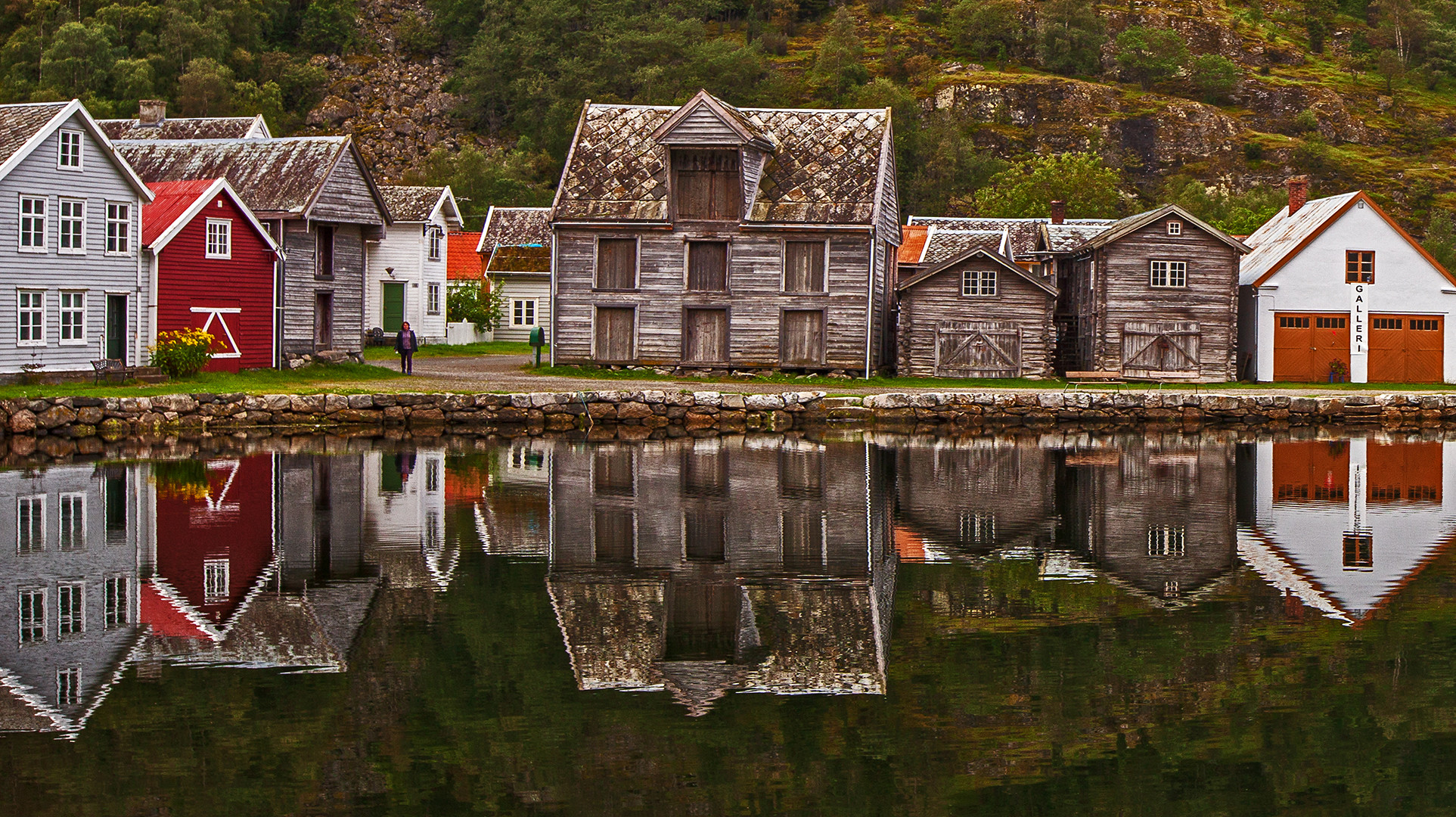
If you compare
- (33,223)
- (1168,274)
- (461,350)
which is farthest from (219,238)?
(1168,274)

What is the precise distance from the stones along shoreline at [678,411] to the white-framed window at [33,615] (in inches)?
791

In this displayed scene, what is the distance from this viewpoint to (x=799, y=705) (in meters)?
11.1

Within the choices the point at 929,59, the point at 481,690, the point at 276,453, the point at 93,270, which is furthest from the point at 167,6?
the point at 481,690

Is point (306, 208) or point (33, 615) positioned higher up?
point (306, 208)

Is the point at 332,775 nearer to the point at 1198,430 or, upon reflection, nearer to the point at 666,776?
the point at 666,776

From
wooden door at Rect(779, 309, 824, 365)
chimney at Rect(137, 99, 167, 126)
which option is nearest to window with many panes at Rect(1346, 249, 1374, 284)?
wooden door at Rect(779, 309, 824, 365)

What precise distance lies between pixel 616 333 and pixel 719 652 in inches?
1404

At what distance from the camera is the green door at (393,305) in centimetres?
6125

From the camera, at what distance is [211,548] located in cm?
1769

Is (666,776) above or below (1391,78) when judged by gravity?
below

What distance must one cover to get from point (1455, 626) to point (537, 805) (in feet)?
29.8

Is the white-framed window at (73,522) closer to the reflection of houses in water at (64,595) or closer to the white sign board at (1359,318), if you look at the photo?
the reflection of houses in water at (64,595)

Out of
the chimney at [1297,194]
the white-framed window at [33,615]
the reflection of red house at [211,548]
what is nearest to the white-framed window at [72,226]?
the reflection of red house at [211,548]

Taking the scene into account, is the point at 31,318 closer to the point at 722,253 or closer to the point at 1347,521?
the point at 722,253
